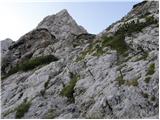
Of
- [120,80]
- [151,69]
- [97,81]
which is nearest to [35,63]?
[97,81]

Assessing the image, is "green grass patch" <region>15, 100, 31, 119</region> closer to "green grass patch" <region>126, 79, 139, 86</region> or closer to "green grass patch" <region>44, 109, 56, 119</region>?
"green grass patch" <region>44, 109, 56, 119</region>

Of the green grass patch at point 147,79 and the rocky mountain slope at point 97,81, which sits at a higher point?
the rocky mountain slope at point 97,81

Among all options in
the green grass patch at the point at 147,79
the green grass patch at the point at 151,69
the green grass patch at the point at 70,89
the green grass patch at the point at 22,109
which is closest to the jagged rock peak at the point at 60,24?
the green grass patch at the point at 70,89

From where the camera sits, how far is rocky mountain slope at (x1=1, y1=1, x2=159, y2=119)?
24594 millimetres

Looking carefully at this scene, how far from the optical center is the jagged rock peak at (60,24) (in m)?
68.7

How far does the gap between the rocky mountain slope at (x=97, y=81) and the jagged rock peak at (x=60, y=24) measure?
2059 centimetres

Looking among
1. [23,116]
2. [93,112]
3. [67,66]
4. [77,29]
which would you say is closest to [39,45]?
[77,29]

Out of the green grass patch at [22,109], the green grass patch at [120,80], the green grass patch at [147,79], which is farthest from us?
the green grass patch at [22,109]

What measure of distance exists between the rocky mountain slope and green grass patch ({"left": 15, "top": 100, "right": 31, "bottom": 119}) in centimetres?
9

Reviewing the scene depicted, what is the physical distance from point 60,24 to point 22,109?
140 feet

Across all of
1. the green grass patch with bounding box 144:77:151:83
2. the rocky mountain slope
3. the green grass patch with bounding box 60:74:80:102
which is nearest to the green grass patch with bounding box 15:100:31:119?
the rocky mountain slope

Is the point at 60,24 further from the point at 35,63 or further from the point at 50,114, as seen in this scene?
the point at 50,114

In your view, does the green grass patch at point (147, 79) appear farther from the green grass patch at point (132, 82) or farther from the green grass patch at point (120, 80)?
the green grass patch at point (120, 80)

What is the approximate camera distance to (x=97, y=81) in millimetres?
29750
